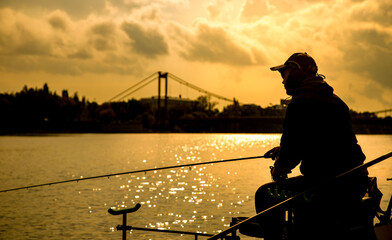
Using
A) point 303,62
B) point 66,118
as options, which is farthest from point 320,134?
point 66,118

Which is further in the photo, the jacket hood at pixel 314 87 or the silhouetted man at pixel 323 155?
the jacket hood at pixel 314 87

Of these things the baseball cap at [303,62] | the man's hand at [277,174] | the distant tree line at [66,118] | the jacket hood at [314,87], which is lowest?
the man's hand at [277,174]

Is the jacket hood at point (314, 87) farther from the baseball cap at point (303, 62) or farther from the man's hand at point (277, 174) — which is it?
the man's hand at point (277, 174)

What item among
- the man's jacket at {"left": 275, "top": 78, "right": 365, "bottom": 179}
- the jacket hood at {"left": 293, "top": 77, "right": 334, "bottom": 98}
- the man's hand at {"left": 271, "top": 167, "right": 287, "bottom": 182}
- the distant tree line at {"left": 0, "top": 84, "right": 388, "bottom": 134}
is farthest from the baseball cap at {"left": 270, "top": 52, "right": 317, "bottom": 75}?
the distant tree line at {"left": 0, "top": 84, "right": 388, "bottom": 134}

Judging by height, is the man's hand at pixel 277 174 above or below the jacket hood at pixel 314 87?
below

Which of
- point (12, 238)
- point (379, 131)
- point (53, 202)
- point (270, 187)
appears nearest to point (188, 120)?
point (379, 131)

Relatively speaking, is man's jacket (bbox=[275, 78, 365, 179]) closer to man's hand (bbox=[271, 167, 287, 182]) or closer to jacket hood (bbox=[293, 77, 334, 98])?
jacket hood (bbox=[293, 77, 334, 98])

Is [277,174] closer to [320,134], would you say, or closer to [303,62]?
[320,134]

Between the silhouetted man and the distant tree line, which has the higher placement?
the distant tree line

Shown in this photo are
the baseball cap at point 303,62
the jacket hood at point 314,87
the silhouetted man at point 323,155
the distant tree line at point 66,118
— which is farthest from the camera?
the distant tree line at point 66,118

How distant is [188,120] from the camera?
471 feet

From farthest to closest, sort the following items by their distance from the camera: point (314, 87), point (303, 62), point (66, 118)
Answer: point (66, 118)
point (303, 62)
point (314, 87)

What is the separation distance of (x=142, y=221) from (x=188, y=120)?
11932 cm

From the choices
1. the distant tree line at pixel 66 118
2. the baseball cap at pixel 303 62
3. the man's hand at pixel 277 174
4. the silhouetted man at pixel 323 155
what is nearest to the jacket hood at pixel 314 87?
the silhouetted man at pixel 323 155
